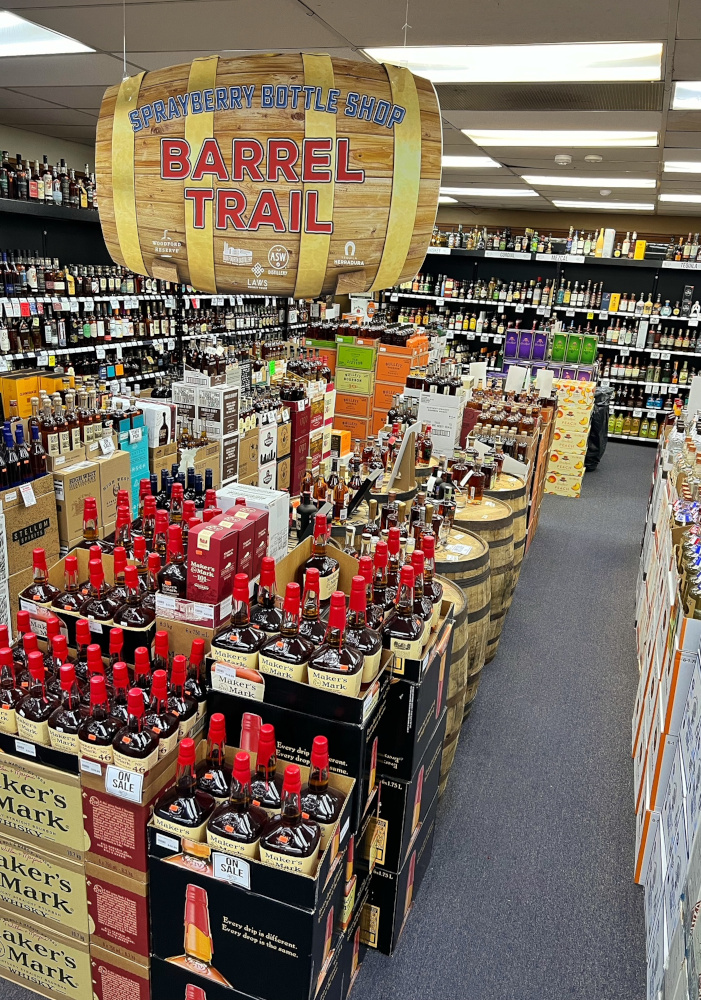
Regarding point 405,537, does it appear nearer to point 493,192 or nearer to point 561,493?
point 561,493

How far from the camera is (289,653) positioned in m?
1.83

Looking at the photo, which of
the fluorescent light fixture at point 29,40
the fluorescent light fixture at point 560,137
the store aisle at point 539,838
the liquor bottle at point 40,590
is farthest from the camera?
the fluorescent light fixture at point 560,137

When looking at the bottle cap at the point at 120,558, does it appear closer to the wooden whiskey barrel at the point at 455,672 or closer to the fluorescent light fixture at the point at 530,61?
the wooden whiskey barrel at the point at 455,672

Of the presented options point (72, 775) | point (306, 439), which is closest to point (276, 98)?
point (72, 775)

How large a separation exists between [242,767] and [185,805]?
0.24 meters

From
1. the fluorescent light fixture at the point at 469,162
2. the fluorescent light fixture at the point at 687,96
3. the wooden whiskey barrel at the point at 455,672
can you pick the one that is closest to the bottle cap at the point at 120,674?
the wooden whiskey barrel at the point at 455,672

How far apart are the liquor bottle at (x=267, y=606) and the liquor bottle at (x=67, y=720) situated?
1.69 ft

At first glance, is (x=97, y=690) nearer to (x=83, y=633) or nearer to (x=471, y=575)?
(x=83, y=633)

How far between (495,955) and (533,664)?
2.10 meters

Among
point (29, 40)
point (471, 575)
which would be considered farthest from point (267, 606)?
point (29, 40)

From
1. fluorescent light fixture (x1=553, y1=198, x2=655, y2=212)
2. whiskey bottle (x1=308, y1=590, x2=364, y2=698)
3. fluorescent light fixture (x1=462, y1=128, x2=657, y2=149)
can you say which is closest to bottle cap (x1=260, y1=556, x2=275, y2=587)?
whiskey bottle (x1=308, y1=590, x2=364, y2=698)

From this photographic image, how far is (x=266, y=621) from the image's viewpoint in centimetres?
204

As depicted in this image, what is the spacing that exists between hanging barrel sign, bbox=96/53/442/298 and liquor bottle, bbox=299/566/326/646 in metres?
0.77

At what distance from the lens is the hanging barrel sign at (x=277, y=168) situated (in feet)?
5.30
